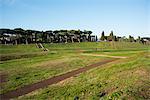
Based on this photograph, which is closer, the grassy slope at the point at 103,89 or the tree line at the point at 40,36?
the grassy slope at the point at 103,89

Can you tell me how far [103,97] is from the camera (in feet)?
45.3

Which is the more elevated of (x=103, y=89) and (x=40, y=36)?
(x=40, y=36)

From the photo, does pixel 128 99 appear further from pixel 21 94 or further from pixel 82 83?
pixel 21 94

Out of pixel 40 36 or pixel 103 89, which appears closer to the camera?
pixel 103 89

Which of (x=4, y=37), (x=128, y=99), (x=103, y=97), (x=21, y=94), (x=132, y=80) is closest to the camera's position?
(x=128, y=99)

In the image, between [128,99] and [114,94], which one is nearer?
[128,99]

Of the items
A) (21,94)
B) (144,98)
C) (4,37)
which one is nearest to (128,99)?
(144,98)

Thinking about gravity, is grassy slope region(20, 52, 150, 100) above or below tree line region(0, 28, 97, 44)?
below

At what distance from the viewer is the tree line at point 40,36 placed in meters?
115

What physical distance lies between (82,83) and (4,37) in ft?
346

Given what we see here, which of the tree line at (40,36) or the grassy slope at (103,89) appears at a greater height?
the tree line at (40,36)

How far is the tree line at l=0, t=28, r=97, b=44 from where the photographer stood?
11506 centimetres

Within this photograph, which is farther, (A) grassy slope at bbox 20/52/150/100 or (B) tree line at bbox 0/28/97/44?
(B) tree line at bbox 0/28/97/44

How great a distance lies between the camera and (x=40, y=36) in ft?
410
